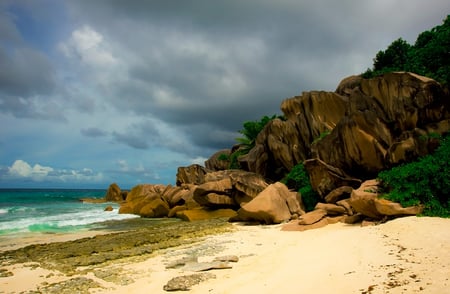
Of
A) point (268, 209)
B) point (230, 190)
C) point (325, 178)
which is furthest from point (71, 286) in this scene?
point (230, 190)

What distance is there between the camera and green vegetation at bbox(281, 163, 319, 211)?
58.5ft

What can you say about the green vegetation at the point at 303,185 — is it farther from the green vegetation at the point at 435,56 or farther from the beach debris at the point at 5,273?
the beach debris at the point at 5,273

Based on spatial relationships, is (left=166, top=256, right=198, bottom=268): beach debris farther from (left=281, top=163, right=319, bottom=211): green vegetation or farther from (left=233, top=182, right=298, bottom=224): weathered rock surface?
(left=281, top=163, right=319, bottom=211): green vegetation

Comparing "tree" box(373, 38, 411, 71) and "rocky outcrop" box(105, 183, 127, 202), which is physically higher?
"tree" box(373, 38, 411, 71)

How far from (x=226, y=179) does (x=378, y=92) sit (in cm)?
1161

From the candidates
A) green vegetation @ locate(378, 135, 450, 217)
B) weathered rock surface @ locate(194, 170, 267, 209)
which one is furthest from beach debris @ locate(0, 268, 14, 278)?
weathered rock surface @ locate(194, 170, 267, 209)

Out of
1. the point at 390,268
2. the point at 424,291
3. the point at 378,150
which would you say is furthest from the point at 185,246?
the point at 378,150

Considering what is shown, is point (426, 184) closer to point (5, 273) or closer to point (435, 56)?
point (435, 56)

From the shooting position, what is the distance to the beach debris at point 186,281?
22.6 ft

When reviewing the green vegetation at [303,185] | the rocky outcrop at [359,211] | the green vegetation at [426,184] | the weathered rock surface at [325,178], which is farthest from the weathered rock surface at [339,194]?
the green vegetation at [426,184]

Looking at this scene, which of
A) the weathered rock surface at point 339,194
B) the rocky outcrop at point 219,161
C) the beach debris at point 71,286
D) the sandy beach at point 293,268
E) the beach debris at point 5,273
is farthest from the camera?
the rocky outcrop at point 219,161

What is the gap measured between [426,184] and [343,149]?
5.90 meters

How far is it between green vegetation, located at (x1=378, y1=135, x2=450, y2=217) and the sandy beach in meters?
1.16

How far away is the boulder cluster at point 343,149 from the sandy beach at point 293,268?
3042mm
